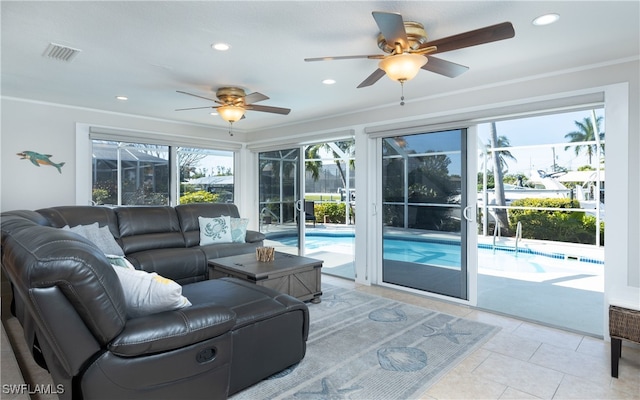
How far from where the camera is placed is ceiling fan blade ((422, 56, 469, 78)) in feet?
7.91

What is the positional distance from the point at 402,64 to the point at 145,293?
200 cm

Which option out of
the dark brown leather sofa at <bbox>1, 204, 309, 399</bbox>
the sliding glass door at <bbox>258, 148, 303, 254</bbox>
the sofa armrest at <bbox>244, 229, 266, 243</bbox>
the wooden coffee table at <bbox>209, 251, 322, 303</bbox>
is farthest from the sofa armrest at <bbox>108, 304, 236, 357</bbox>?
the sliding glass door at <bbox>258, 148, 303, 254</bbox>

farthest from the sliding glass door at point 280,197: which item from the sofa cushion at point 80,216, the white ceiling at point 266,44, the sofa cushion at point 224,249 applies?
the sofa cushion at point 80,216

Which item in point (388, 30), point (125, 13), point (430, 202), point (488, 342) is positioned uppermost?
point (125, 13)

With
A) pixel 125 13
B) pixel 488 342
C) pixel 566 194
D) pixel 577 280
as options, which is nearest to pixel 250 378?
pixel 488 342

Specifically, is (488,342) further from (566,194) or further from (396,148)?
(566,194)

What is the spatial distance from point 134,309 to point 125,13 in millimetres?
1756

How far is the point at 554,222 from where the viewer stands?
7875 mm

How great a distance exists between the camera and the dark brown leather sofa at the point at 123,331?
4.62ft

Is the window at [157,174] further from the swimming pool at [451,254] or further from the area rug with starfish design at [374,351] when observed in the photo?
the area rug with starfish design at [374,351]

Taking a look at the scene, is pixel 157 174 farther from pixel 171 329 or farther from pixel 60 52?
pixel 171 329

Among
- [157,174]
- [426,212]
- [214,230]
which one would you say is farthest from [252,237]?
[426,212]

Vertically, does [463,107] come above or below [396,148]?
above

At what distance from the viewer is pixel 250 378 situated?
2.18 metres
